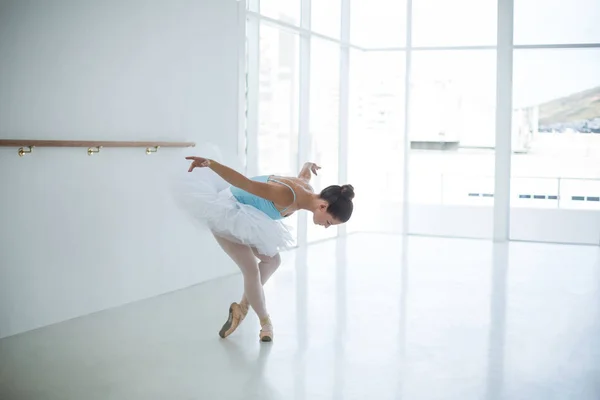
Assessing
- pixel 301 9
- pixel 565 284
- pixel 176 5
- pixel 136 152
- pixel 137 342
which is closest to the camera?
pixel 137 342

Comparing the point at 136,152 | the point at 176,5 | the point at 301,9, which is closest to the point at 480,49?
the point at 301,9

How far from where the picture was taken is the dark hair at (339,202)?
396 cm

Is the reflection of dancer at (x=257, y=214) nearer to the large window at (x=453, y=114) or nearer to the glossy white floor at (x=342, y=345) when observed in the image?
the glossy white floor at (x=342, y=345)

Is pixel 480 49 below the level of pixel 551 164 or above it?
above

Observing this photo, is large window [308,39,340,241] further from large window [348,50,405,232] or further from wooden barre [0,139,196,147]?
wooden barre [0,139,196,147]

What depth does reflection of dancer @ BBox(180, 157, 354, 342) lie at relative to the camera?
3992 millimetres

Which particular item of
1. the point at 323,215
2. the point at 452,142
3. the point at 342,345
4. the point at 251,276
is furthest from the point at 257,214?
the point at 452,142

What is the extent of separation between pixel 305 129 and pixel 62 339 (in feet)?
15.4

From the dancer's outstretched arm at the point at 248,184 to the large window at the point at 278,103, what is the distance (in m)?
3.48

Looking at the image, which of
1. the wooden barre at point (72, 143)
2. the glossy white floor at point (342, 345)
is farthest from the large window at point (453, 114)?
the wooden barre at point (72, 143)

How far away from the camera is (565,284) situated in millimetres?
6293

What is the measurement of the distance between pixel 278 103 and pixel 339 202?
13.8 feet

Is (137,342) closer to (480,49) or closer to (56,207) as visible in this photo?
(56,207)

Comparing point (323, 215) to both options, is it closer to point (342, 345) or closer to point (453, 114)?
point (342, 345)
